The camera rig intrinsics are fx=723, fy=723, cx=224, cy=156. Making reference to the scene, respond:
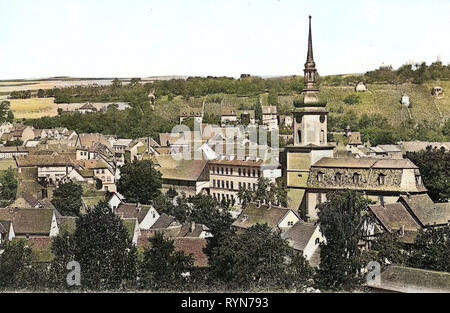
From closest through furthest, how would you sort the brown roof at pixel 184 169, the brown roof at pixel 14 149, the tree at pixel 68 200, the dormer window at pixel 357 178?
1. the dormer window at pixel 357 178
2. the tree at pixel 68 200
3. the brown roof at pixel 184 169
4. the brown roof at pixel 14 149

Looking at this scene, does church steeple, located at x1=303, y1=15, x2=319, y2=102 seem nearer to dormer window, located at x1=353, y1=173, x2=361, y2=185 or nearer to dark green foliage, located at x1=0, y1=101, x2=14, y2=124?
dormer window, located at x1=353, y1=173, x2=361, y2=185

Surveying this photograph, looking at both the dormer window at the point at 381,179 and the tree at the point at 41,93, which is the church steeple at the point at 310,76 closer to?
the dormer window at the point at 381,179

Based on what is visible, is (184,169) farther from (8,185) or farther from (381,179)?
(381,179)

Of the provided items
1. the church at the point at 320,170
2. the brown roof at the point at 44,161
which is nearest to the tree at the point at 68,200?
the church at the point at 320,170

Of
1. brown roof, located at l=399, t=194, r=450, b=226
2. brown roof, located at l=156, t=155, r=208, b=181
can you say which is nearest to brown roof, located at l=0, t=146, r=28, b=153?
brown roof, located at l=156, t=155, r=208, b=181

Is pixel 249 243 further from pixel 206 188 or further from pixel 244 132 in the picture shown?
pixel 244 132

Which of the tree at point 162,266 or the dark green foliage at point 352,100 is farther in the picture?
the dark green foliage at point 352,100
